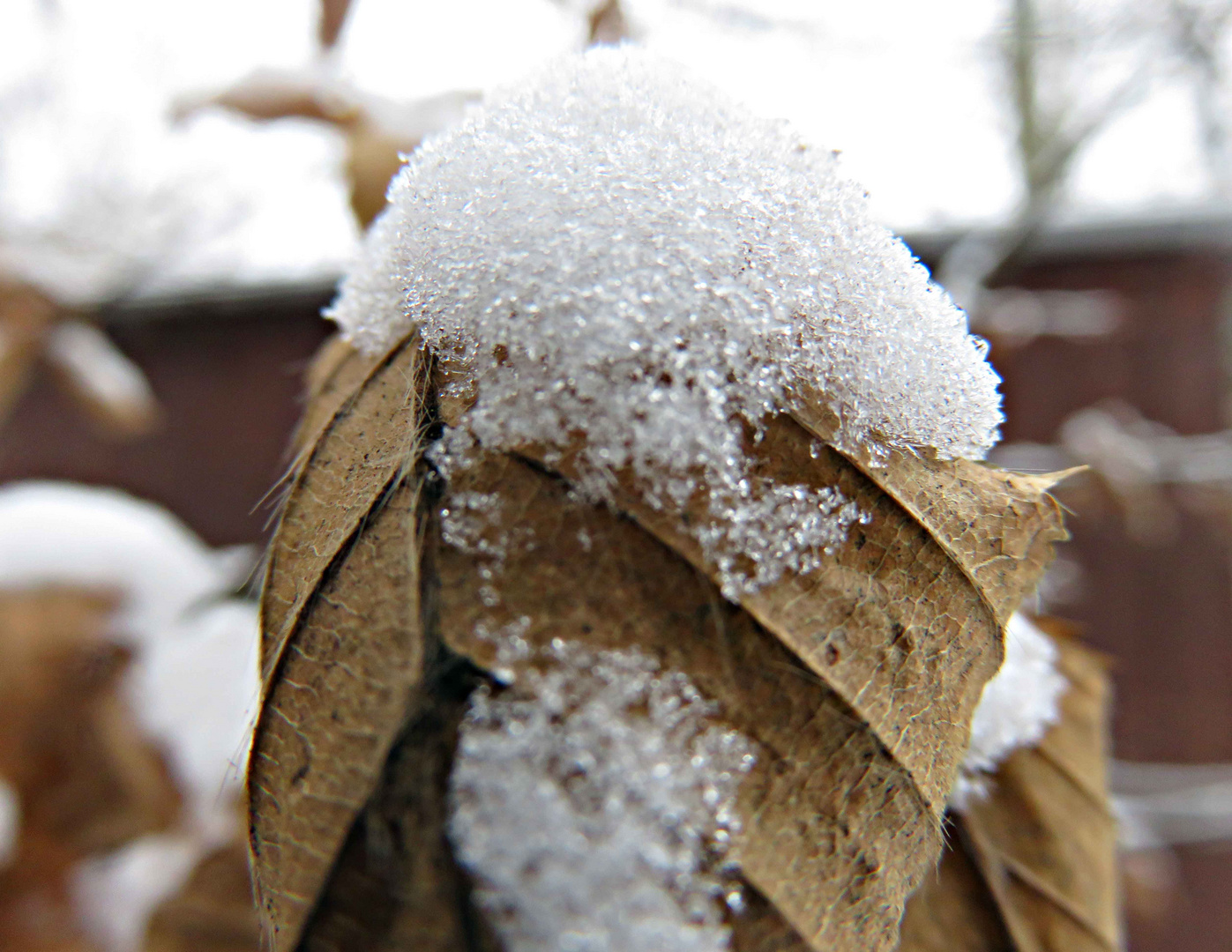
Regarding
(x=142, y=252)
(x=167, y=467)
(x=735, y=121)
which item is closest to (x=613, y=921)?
(x=735, y=121)

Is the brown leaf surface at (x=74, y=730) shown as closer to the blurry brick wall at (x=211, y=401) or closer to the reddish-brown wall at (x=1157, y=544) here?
the blurry brick wall at (x=211, y=401)

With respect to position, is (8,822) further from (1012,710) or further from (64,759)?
(1012,710)

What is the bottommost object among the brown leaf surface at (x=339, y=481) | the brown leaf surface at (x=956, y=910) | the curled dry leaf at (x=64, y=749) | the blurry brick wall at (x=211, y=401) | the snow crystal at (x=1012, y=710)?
the blurry brick wall at (x=211, y=401)

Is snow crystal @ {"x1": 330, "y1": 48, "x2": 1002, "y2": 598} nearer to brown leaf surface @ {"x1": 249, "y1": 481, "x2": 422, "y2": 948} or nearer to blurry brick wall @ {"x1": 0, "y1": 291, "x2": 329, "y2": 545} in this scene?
brown leaf surface @ {"x1": 249, "y1": 481, "x2": 422, "y2": 948}

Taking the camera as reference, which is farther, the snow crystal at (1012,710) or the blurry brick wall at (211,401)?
the blurry brick wall at (211,401)

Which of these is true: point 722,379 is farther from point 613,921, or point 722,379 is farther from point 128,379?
point 128,379

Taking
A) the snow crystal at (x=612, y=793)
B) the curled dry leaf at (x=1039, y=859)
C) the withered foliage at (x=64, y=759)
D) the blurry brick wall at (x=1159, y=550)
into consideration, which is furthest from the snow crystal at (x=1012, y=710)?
the blurry brick wall at (x=1159, y=550)
